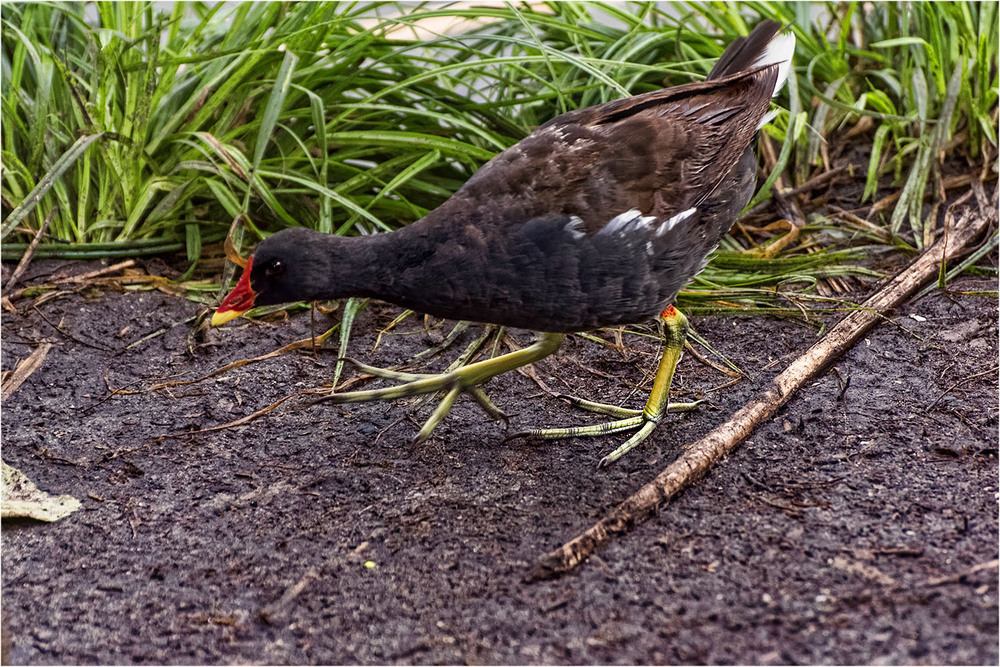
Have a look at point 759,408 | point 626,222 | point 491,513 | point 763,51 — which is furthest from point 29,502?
point 763,51

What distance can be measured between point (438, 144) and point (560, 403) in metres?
1.35

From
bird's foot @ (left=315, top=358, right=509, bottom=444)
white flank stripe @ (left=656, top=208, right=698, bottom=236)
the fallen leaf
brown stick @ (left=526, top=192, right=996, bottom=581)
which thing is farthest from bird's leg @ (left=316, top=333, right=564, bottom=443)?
the fallen leaf

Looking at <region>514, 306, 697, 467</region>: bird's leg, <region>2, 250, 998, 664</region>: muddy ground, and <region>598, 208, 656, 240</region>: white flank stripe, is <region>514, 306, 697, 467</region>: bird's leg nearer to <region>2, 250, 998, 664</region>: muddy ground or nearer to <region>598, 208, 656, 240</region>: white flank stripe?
<region>2, 250, 998, 664</region>: muddy ground

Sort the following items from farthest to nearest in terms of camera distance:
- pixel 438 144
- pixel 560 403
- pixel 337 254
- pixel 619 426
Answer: pixel 438 144, pixel 560 403, pixel 619 426, pixel 337 254

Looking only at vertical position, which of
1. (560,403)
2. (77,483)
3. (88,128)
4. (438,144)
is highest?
(88,128)

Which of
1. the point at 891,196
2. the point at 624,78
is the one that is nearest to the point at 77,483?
the point at 624,78

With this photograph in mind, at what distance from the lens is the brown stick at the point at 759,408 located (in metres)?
2.16

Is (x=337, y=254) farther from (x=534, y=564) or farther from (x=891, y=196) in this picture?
(x=891, y=196)

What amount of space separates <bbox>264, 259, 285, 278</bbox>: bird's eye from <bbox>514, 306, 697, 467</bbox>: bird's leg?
87 cm

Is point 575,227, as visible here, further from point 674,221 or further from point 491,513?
point 491,513

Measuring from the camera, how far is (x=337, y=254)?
2.55 m

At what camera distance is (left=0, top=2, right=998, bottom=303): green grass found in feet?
12.1

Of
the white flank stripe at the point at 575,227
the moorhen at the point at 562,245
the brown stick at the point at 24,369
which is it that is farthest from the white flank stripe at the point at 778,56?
the brown stick at the point at 24,369

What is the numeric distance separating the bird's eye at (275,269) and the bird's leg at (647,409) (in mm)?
875
